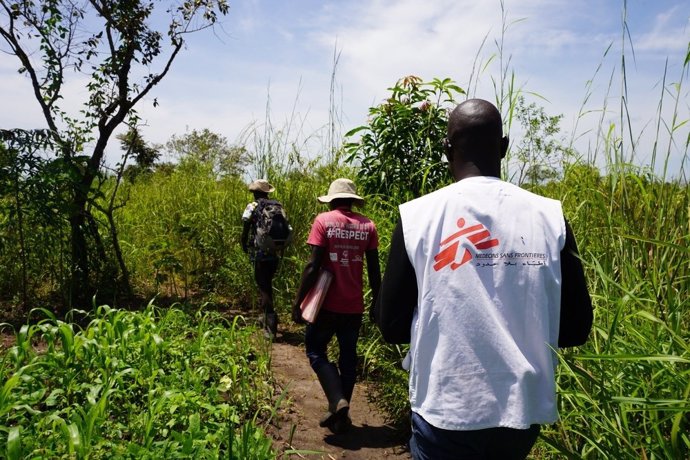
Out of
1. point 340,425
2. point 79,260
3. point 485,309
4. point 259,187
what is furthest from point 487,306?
point 79,260

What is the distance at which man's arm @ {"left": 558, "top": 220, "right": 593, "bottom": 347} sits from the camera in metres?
1.62

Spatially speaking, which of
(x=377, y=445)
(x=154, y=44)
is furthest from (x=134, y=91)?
(x=377, y=445)

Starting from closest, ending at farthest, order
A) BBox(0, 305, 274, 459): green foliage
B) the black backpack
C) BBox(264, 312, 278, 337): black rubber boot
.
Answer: BBox(0, 305, 274, 459): green foliage, the black backpack, BBox(264, 312, 278, 337): black rubber boot

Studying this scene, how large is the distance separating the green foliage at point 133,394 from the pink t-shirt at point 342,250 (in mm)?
871

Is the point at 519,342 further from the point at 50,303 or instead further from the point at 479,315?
the point at 50,303

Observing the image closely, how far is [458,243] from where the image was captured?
1.53m

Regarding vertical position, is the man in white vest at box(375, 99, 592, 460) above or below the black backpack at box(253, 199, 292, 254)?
below

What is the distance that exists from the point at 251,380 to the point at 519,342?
2.84 meters

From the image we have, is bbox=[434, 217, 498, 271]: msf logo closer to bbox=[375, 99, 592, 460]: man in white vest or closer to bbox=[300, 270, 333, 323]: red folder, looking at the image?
bbox=[375, 99, 592, 460]: man in white vest

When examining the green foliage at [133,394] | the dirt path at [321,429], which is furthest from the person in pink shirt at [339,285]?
the green foliage at [133,394]

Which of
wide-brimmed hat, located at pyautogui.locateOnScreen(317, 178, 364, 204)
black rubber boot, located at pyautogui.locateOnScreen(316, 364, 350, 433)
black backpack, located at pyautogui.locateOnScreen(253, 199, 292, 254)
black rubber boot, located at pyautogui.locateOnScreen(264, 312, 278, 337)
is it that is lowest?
black rubber boot, located at pyautogui.locateOnScreen(316, 364, 350, 433)

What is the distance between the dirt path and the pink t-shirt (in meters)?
0.72

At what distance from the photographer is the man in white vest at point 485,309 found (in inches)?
58.7

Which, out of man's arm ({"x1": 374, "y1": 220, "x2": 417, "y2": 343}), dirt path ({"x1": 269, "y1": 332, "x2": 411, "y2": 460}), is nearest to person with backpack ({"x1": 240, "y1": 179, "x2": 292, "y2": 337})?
dirt path ({"x1": 269, "y1": 332, "x2": 411, "y2": 460})
